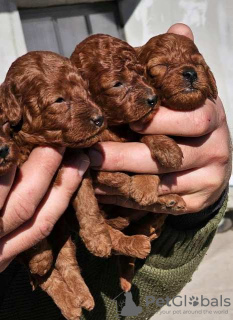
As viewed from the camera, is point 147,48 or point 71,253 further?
point 147,48

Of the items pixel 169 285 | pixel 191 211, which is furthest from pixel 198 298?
pixel 191 211

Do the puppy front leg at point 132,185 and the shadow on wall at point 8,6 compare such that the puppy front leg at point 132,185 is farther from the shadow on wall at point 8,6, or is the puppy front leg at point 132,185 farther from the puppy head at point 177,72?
the shadow on wall at point 8,6

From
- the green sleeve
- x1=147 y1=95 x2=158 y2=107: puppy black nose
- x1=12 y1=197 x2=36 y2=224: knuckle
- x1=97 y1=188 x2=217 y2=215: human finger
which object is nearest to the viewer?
x1=12 y1=197 x2=36 y2=224: knuckle

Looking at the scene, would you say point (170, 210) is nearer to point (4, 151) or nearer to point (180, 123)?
point (180, 123)

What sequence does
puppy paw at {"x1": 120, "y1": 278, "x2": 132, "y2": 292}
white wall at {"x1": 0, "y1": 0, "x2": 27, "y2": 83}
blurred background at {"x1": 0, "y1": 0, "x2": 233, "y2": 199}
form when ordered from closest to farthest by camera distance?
puppy paw at {"x1": 120, "y1": 278, "x2": 132, "y2": 292}
white wall at {"x1": 0, "y1": 0, "x2": 27, "y2": 83}
blurred background at {"x1": 0, "y1": 0, "x2": 233, "y2": 199}

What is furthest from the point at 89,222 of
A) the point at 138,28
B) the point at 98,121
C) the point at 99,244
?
the point at 138,28

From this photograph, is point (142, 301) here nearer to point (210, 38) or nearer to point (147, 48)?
point (147, 48)

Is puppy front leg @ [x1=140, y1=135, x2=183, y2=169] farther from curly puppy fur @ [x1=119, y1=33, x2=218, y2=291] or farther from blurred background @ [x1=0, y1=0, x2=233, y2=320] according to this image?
blurred background @ [x1=0, y1=0, x2=233, y2=320]

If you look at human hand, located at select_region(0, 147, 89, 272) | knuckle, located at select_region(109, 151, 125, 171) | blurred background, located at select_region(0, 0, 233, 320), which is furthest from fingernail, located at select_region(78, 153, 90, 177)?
blurred background, located at select_region(0, 0, 233, 320)
